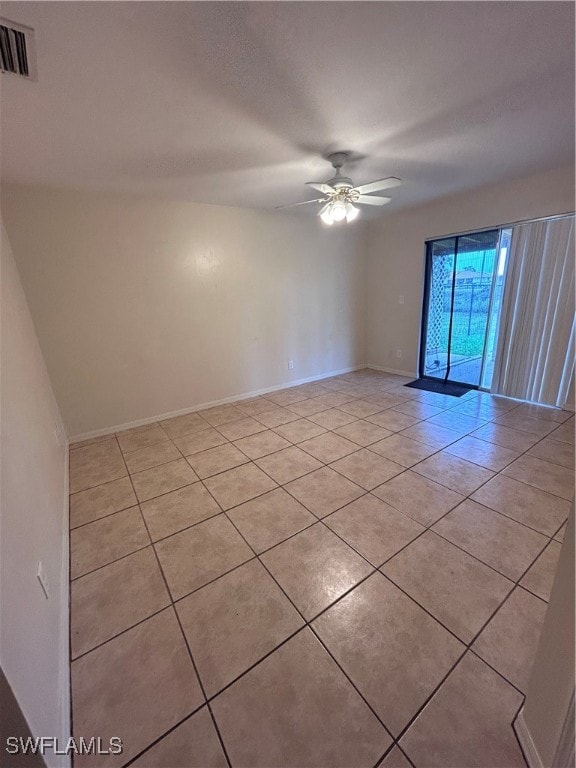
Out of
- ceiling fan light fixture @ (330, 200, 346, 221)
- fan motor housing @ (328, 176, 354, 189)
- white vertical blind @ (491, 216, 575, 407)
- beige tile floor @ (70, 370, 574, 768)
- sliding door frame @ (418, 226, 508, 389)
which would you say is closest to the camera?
beige tile floor @ (70, 370, 574, 768)

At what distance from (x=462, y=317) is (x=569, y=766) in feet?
14.2

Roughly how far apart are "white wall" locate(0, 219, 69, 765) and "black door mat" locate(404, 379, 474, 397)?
163 inches

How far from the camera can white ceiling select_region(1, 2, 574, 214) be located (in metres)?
1.17

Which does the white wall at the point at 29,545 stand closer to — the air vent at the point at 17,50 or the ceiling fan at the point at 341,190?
the air vent at the point at 17,50

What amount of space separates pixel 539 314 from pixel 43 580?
4544mm

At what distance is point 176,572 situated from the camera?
1.61 metres

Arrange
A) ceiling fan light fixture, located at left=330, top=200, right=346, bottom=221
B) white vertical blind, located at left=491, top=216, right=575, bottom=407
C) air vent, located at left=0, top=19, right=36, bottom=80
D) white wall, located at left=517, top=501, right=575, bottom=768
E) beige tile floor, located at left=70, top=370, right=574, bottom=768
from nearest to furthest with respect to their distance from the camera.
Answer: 1. white wall, located at left=517, top=501, right=575, bottom=768
2. beige tile floor, located at left=70, top=370, right=574, bottom=768
3. air vent, located at left=0, top=19, right=36, bottom=80
4. ceiling fan light fixture, located at left=330, top=200, right=346, bottom=221
5. white vertical blind, located at left=491, top=216, right=575, bottom=407

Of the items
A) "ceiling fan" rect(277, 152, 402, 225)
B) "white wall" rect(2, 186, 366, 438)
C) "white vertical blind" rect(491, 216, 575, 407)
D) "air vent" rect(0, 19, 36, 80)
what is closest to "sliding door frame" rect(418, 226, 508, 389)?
"white vertical blind" rect(491, 216, 575, 407)

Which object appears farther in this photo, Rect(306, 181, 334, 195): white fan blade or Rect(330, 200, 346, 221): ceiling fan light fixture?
Rect(330, 200, 346, 221): ceiling fan light fixture

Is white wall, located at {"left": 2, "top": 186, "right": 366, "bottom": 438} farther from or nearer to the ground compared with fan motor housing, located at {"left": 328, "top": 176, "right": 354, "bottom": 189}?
nearer to the ground

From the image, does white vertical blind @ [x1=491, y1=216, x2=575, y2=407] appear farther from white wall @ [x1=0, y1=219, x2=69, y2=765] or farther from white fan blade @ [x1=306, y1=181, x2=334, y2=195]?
white wall @ [x1=0, y1=219, x2=69, y2=765]

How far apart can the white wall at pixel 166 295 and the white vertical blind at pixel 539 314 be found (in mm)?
2237

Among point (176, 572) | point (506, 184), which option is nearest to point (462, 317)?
point (506, 184)

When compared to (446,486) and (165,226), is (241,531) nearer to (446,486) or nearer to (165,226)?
(446,486)
